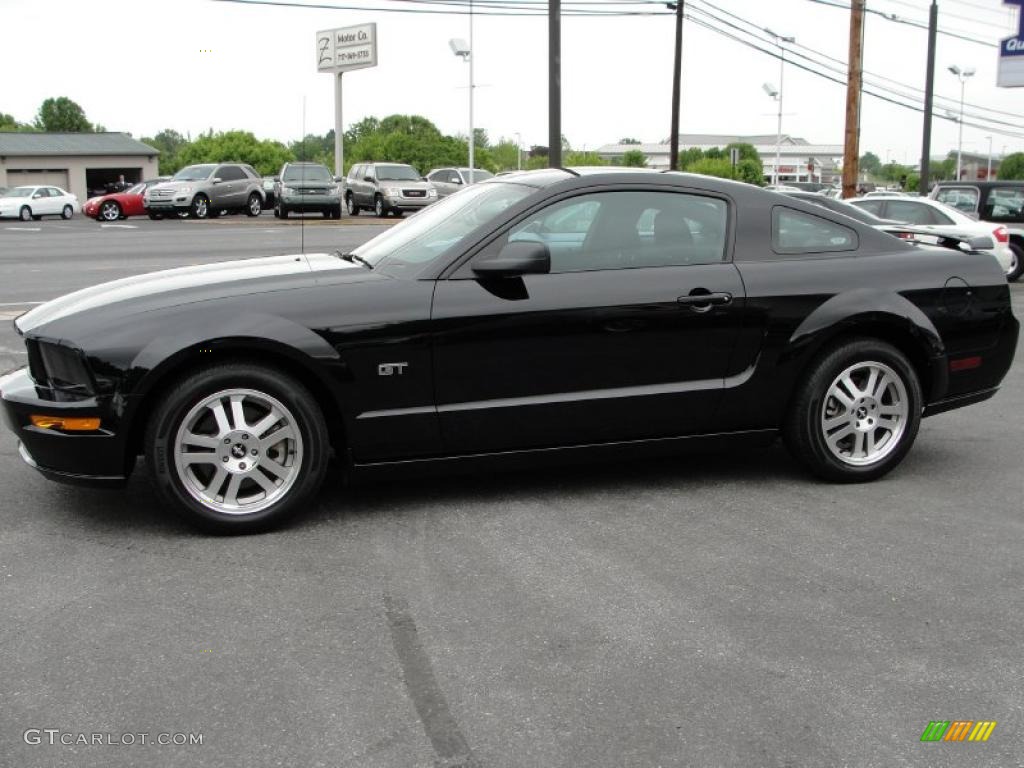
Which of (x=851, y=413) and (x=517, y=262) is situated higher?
(x=517, y=262)

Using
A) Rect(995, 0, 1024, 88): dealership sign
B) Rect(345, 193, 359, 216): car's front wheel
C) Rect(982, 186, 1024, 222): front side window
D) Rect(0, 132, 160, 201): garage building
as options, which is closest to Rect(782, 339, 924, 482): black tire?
Rect(982, 186, 1024, 222): front side window

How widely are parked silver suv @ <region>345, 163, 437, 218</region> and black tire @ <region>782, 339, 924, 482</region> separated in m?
30.4

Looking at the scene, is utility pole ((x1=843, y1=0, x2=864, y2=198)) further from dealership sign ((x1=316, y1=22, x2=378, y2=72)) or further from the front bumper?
dealership sign ((x1=316, y1=22, x2=378, y2=72))

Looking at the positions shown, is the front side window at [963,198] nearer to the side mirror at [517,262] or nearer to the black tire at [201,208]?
the side mirror at [517,262]

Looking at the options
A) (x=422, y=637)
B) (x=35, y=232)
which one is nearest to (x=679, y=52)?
(x=35, y=232)

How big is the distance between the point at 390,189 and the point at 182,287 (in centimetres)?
3156

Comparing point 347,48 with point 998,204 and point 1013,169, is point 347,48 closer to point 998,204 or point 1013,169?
point 998,204

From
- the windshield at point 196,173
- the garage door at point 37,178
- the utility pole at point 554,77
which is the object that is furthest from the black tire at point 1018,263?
the garage door at point 37,178

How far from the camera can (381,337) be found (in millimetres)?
4703

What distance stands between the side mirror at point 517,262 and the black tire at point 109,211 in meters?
38.0

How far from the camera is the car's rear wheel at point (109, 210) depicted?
39.7 metres

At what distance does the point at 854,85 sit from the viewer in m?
24.9

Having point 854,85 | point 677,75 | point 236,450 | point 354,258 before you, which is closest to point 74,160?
point 677,75

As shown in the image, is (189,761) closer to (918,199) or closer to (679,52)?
(918,199)
